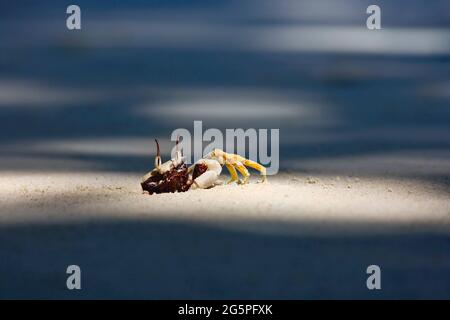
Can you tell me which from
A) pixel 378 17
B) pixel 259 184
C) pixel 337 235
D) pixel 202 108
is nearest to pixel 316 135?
pixel 202 108

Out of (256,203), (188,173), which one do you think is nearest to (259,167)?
(188,173)

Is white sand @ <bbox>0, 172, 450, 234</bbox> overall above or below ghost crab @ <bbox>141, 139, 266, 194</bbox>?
below

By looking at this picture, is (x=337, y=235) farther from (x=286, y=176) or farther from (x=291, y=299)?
(x=286, y=176)

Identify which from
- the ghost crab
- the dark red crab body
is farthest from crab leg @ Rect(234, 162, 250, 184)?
the dark red crab body

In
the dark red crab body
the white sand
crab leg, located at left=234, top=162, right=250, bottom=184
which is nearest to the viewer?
the white sand

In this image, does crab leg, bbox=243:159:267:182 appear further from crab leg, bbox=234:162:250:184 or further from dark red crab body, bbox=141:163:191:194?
dark red crab body, bbox=141:163:191:194

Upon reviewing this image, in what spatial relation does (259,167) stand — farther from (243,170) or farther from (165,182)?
(165,182)

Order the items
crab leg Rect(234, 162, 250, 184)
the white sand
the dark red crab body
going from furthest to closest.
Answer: crab leg Rect(234, 162, 250, 184), the dark red crab body, the white sand

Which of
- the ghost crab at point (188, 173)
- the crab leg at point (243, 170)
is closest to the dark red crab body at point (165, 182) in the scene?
the ghost crab at point (188, 173)

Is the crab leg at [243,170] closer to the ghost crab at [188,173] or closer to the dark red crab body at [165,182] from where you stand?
the ghost crab at [188,173]
